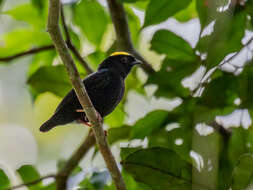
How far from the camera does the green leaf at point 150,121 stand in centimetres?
246

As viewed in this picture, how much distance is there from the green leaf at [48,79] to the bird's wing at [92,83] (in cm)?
11

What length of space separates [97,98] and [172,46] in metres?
0.66

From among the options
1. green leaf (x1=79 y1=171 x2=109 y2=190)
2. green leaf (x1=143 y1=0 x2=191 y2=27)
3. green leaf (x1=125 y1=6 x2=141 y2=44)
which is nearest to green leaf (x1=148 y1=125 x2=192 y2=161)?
green leaf (x1=79 y1=171 x2=109 y2=190)

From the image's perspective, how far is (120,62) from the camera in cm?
338

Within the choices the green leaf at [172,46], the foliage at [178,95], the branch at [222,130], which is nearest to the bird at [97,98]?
the foliage at [178,95]

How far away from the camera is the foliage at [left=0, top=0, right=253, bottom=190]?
1.87 metres

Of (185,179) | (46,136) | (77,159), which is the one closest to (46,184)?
(77,159)

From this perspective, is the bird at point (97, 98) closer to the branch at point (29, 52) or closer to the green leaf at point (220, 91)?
the branch at point (29, 52)

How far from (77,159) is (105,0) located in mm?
1288

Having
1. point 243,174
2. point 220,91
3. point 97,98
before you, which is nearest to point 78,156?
point 97,98

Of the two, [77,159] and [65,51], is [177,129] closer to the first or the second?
[65,51]

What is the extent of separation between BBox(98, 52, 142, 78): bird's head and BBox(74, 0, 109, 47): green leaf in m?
0.37

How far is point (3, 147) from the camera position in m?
6.34

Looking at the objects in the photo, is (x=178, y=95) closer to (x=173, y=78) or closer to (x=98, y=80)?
(x=173, y=78)
